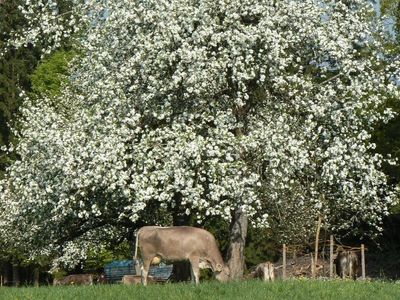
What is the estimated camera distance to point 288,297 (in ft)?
66.1

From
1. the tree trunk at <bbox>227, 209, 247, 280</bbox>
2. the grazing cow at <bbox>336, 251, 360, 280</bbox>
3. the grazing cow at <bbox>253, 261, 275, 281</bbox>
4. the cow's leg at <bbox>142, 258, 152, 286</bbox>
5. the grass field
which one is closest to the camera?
the grass field

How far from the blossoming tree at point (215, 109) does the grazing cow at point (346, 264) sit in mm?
6817

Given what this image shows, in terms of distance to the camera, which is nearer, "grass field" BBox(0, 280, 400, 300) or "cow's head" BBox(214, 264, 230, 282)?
"grass field" BBox(0, 280, 400, 300)

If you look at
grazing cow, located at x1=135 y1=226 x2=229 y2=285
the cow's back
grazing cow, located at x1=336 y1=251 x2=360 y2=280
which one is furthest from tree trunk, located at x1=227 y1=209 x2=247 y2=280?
grazing cow, located at x1=336 y1=251 x2=360 y2=280

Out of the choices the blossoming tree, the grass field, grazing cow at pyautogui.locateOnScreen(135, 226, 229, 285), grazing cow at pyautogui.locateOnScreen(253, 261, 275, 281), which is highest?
the blossoming tree

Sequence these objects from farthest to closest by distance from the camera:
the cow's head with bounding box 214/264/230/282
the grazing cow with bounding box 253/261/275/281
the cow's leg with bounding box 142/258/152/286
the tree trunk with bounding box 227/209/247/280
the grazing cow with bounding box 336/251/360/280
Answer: the grazing cow with bounding box 336/251/360/280
the grazing cow with bounding box 253/261/275/281
the tree trunk with bounding box 227/209/247/280
the cow's head with bounding box 214/264/230/282
the cow's leg with bounding box 142/258/152/286

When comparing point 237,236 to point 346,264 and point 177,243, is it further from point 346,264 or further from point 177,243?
point 346,264

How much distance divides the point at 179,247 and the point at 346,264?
13476mm

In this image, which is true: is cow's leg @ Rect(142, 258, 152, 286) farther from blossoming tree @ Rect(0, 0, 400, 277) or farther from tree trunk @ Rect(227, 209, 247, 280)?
tree trunk @ Rect(227, 209, 247, 280)

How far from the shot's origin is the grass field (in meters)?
20.2

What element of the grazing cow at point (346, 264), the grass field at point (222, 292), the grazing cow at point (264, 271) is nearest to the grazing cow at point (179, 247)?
the grass field at point (222, 292)

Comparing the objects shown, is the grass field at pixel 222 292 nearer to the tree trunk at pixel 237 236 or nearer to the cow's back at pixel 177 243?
the cow's back at pixel 177 243

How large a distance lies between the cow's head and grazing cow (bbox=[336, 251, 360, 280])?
10782 millimetres

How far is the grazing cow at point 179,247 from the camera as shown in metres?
27.0
